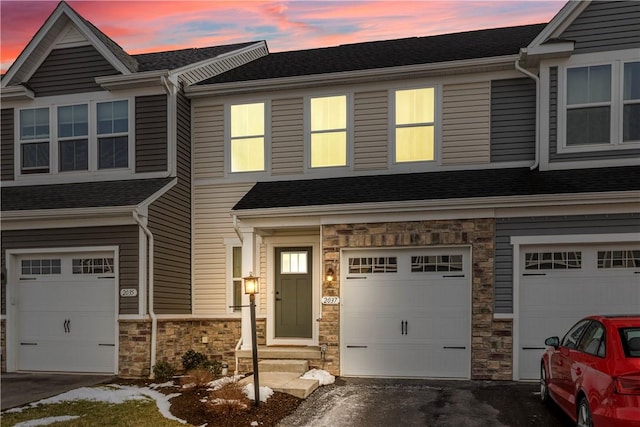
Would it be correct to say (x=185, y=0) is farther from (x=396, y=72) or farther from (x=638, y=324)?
(x=638, y=324)

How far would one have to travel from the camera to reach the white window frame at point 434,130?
1149cm

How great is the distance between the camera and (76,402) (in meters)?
8.57

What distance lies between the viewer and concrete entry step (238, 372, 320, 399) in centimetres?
866

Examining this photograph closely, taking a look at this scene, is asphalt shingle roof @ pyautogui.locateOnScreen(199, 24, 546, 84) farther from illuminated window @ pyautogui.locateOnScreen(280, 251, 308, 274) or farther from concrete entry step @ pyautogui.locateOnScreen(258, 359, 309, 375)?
concrete entry step @ pyautogui.locateOnScreen(258, 359, 309, 375)

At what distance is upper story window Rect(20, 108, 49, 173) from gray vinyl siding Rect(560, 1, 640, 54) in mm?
11662

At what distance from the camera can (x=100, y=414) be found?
7809 mm

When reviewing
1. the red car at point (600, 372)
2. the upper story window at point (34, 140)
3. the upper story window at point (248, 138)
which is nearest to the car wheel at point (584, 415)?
the red car at point (600, 372)

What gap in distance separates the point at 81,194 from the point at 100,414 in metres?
5.52

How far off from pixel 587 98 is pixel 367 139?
14.6ft

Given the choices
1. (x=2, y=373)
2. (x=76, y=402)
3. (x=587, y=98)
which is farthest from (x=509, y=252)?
(x=2, y=373)

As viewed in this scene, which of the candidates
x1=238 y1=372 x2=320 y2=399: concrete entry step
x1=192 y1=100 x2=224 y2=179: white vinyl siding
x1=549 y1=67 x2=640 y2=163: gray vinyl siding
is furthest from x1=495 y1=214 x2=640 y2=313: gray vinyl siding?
x1=192 y1=100 x2=224 y2=179: white vinyl siding

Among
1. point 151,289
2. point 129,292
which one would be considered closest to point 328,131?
point 151,289

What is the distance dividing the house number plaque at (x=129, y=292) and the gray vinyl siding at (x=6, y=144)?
4.71m

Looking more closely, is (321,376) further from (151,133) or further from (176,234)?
(151,133)
